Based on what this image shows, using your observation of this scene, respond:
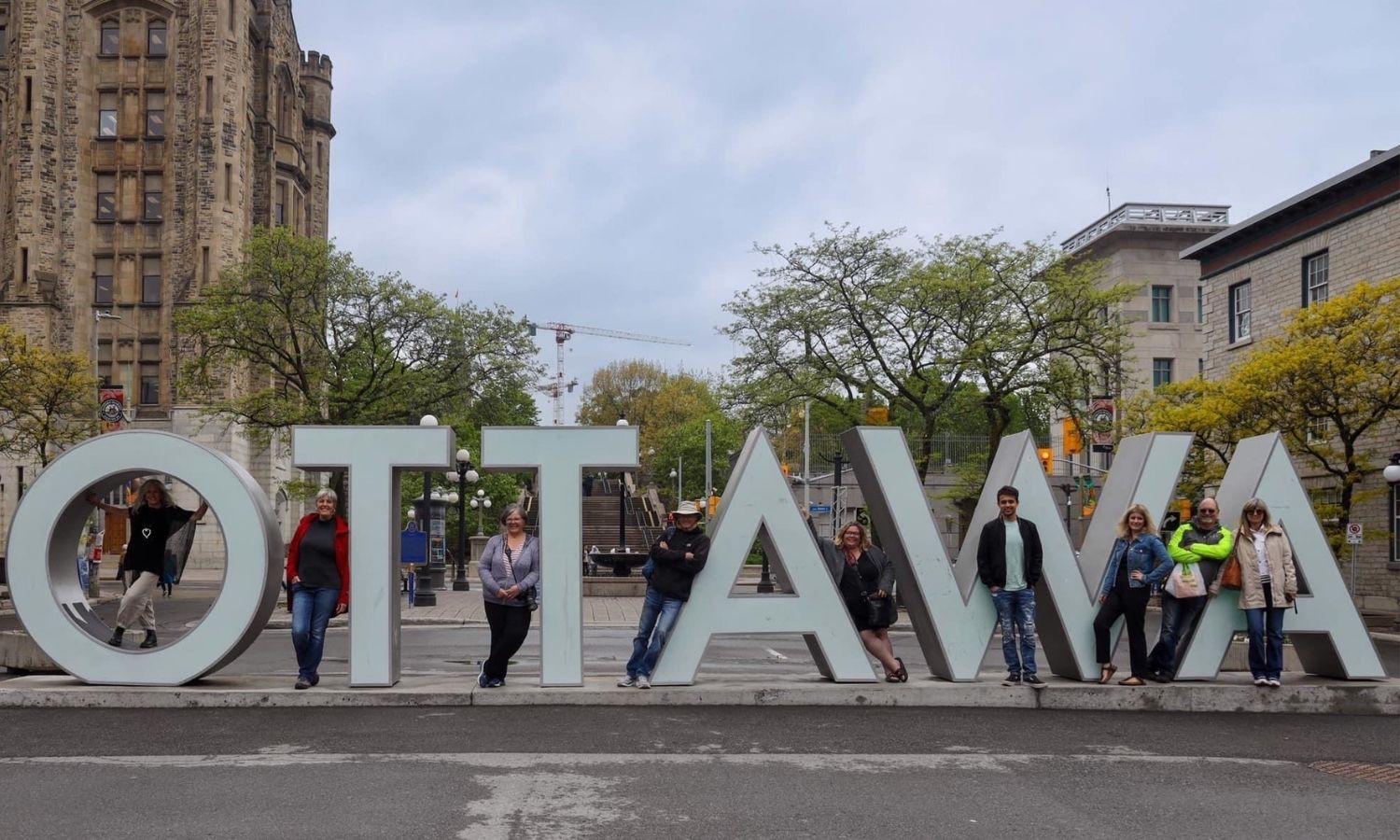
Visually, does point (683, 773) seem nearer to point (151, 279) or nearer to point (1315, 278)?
point (1315, 278)

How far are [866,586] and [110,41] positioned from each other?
55560mm

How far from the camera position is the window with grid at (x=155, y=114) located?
2223 inches

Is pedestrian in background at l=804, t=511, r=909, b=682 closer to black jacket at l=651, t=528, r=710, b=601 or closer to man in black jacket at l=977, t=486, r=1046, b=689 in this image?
man in black jacket at l=977, t=486, r=1046, b=689

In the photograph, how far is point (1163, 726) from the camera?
399 inches

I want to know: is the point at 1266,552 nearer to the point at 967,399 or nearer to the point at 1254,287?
the point at 967,399

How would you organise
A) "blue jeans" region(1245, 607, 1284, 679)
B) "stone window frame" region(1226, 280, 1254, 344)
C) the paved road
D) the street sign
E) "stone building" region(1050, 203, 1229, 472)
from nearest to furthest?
the paved road < "blue jeans" region(1245, 607, 1284, 679) < the street sign < "stone window frame" region(1226, 280, 1254, 344) < "stone building" region(1050, 203, 1229, 472)

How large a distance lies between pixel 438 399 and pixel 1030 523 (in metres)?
25.9

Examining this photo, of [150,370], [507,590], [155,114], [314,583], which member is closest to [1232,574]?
[507,590]

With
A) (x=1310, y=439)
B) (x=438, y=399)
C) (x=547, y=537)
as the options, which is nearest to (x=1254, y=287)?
(x=1310, y=439)

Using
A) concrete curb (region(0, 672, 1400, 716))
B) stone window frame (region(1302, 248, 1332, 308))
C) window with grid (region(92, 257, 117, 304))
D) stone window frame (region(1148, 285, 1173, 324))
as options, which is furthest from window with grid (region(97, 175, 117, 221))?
concrete curb (region(0, 672, 1400, 716))

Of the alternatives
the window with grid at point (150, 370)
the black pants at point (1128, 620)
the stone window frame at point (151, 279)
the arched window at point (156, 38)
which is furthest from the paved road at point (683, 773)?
the arched window at point (156, 38)

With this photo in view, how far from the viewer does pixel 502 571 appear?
36.4 feet

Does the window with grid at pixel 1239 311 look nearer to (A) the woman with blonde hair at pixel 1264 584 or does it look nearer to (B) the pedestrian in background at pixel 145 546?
(A) the woman with blonde hair at pixel 1264 584

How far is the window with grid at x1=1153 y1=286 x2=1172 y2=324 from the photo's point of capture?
55.6 metres
